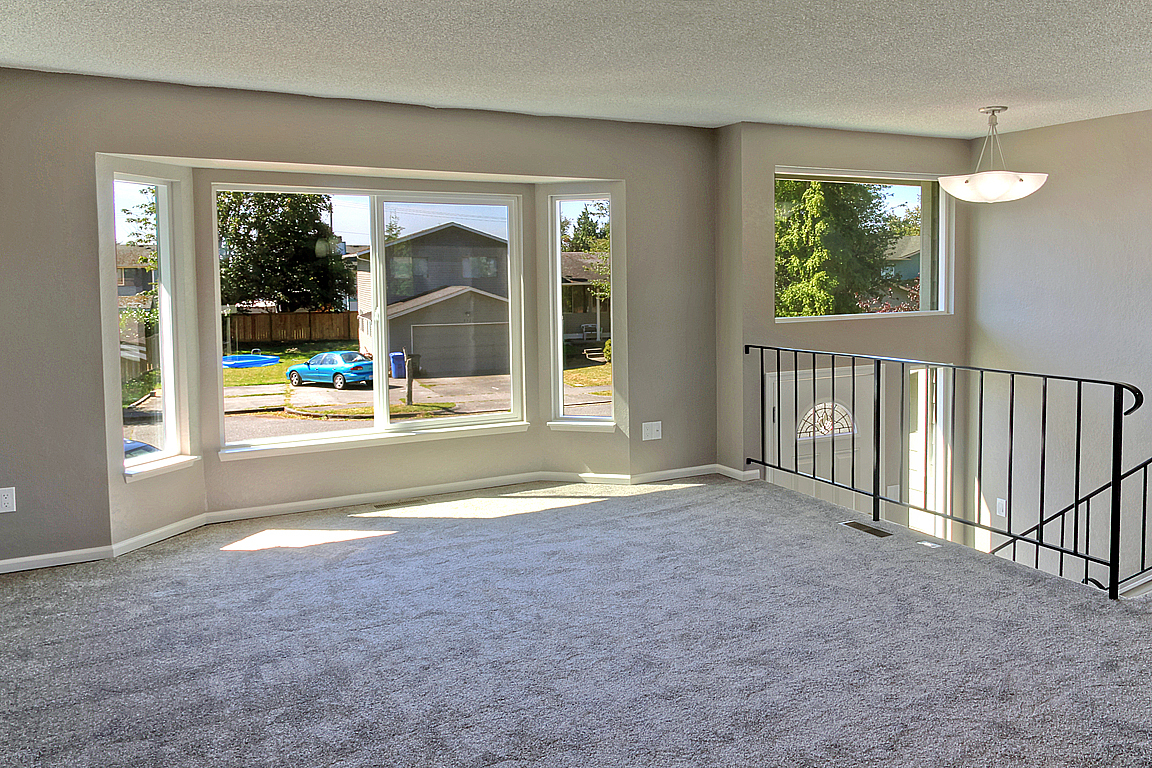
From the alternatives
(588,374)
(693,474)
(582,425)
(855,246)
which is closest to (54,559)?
(582,425)

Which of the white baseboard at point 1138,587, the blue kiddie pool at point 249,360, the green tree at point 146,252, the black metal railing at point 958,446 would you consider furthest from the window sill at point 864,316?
the green tree at point 146,252

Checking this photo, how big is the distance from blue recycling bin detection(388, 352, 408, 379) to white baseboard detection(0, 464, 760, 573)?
2.27ft

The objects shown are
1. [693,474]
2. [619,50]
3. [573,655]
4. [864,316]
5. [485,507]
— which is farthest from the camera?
[864,316]

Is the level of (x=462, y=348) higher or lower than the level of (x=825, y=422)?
higher

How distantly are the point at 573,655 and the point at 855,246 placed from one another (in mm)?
4214

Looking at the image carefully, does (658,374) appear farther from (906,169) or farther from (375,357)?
(906,169)

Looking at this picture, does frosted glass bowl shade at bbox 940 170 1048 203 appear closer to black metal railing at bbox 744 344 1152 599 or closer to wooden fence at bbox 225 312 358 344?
black metal railing at bbox 744 344 1152 599

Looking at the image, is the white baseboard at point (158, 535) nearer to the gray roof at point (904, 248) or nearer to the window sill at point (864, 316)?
the window sill at point (864, 316)

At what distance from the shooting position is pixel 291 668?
9.88 feet

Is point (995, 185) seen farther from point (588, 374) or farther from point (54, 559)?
point (54, 559)

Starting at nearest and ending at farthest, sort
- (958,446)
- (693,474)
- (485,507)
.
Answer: (485,507), (693,474), (958,446)

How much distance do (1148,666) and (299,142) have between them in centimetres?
433

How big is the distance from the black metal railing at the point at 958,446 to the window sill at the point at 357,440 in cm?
166

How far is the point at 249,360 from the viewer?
4992mm
